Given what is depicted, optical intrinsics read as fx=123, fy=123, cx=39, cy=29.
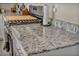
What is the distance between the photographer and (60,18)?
5.24ft

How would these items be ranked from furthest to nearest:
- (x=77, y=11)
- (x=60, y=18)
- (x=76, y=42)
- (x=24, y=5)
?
(x=24, y=5), (x=60, y=18), (x=77, y=11), (x=76, y=42)

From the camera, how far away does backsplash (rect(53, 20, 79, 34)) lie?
1307 mm

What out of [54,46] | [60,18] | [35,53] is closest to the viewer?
[35,53]

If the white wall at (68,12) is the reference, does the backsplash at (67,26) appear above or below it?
below

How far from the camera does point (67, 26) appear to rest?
4.73 ft

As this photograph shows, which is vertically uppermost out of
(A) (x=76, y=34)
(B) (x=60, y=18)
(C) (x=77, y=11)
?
(C) (x=77, y=11)

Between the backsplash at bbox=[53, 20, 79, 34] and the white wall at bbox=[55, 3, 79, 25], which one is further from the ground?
the white wall at bbox=[55, 3, 79, 25]

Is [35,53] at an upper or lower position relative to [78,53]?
upper

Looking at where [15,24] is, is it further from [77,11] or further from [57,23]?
[77,11]

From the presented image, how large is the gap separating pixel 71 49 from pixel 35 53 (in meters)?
0.34

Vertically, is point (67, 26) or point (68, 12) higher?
point (68, 12)

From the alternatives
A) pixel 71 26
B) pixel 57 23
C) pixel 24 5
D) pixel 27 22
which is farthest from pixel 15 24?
pixel 24 5

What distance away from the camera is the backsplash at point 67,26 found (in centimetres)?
131

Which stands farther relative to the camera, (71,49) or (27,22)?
(27,22)
